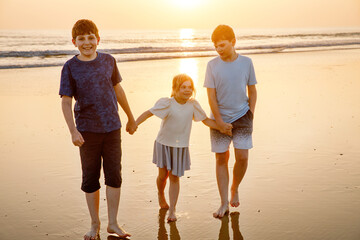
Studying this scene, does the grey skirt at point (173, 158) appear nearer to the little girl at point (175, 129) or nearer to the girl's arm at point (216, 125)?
the little girl at point (175, 129)

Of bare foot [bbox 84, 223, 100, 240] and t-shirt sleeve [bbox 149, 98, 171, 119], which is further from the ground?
t-shirt sleeve [bbox 149, 98, 171, 119]

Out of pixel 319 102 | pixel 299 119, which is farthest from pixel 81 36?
pixel 319 102

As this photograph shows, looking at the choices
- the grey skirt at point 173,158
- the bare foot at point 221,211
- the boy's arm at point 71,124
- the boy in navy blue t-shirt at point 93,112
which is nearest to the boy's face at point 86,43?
the boy in navy blue t-shirt at point 93,112

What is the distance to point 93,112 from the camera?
336 cm

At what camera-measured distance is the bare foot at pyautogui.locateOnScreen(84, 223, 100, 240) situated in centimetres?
342

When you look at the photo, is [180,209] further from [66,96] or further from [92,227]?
[66,96]

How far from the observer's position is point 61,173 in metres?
4.95

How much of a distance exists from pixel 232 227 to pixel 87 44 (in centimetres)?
193

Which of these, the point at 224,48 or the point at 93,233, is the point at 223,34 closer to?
the point at 224,48

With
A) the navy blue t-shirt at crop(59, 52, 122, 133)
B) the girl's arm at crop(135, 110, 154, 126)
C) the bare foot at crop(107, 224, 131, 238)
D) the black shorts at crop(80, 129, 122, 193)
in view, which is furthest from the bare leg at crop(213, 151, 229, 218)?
the navy blue t-shirt at crop(59, 52, 122, 133)

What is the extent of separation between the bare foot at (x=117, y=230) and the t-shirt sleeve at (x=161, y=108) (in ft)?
3.26

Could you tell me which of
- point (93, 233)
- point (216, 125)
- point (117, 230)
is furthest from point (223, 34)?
point (93, 233)

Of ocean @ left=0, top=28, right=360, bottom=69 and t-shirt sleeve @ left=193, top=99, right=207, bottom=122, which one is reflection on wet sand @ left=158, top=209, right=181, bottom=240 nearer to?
t-shirt sleeve @ left=193, top=99, right=207, bottom=122

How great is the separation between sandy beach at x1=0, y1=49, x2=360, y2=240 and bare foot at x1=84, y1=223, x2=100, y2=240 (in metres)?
0.08
